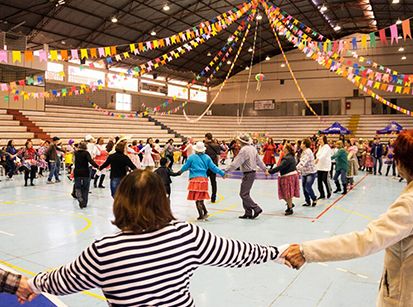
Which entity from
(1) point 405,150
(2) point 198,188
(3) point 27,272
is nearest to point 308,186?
(2) point 198,188

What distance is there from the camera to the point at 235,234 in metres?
5.88

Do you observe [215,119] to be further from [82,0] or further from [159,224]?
[159,224]

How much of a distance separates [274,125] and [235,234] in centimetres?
2751

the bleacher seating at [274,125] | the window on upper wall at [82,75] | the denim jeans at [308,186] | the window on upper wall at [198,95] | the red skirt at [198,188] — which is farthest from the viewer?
the window on upper wall at [198,95]

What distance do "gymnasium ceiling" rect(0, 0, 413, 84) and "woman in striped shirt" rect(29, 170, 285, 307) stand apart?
742 inches

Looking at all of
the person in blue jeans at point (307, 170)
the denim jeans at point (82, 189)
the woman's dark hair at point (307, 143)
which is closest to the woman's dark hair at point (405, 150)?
the person in blue jeans at point (307, 170)

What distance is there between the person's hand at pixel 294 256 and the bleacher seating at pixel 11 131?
56.5 ft

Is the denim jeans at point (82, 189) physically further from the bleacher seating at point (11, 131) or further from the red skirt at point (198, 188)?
the bleacher seating at point (11, 131)

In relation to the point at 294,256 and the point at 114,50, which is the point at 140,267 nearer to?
the point at 294,256

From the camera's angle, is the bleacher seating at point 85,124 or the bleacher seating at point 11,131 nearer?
the bleacher seating at point 11,131

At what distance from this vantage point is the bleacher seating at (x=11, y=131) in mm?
16861

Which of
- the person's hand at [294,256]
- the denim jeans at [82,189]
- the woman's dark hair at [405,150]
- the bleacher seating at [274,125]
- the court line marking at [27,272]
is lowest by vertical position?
the court line marking at [27,272]

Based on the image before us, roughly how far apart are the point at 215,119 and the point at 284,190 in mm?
26012

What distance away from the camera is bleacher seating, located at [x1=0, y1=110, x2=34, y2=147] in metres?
16.9
